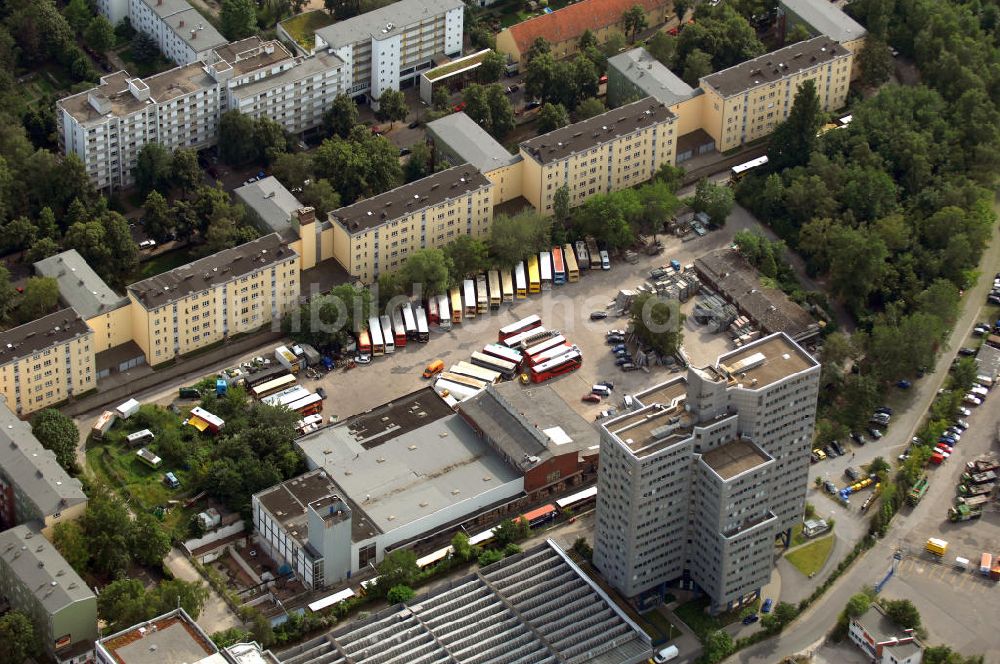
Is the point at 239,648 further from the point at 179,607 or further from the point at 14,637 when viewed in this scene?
the point at 14,637

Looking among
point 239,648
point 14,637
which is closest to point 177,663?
point 239,648

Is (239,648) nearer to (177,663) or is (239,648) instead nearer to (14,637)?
(177,663)
